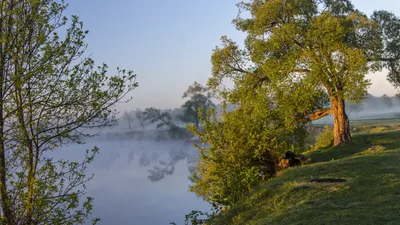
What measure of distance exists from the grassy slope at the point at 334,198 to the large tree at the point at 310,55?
8078 mm

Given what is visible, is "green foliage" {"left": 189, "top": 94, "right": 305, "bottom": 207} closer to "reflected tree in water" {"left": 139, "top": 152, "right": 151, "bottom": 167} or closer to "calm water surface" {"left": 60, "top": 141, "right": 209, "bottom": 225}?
"calm water surface" {"left": 60, "top": 141, "right": 209, "bottom": 225}

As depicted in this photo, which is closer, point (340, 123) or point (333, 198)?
point (333, 198)

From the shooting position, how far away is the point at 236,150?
21688 millimetres

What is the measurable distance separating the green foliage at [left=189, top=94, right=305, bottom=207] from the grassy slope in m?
3.31

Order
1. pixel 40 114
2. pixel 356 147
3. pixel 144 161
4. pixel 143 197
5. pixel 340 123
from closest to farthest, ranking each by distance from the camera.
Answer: pixel 40 114
pixel 356 147
pixel 340 123
pixel 143 197
pixel 144 161

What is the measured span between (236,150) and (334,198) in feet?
33.8

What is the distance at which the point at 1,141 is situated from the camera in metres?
10.6

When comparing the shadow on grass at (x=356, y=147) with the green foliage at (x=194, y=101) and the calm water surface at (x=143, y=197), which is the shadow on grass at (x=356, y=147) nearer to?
the calm water surface at (x=143, y=197)

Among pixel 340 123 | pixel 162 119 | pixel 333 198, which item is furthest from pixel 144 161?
pixel 333 198

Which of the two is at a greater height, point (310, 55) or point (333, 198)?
point (310, 55)

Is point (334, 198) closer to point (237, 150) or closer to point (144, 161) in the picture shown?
point (237, 150)

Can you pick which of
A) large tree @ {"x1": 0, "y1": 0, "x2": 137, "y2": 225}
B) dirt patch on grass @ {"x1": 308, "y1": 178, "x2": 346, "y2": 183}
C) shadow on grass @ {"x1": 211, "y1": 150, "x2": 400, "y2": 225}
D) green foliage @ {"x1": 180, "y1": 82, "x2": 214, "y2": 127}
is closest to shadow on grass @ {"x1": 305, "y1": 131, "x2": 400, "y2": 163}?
shadow on grass @ {"x1": 211, "y1": 150, "x2": 400, "y2": 225}

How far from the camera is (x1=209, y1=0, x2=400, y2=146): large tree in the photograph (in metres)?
25.6

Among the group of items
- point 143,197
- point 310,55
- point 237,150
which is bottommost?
point 143,197
